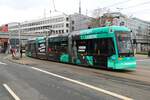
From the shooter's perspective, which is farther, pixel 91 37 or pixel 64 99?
pixel 91 37

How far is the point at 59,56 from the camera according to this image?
1088 inches

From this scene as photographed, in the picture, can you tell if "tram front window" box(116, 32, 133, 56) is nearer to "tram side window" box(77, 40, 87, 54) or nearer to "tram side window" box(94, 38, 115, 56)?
"tram side window" box(94, 38, 115, 56)

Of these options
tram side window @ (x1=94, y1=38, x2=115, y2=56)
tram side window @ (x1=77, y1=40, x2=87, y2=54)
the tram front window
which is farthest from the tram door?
tram side window @ (x1=77, y1=40, x2=87, y2=54)

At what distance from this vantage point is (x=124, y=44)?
1847cm

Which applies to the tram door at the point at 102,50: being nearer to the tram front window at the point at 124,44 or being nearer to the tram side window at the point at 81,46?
the tram front window at the point at 124,44

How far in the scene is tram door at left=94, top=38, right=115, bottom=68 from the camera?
721 inches

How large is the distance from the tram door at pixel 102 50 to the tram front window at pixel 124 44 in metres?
0.56

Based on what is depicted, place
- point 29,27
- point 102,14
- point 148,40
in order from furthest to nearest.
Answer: point 29,27
point 148,40
point 102,14

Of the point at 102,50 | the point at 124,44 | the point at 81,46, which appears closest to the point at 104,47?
the point at 102,50

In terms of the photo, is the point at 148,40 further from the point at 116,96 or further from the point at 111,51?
the point at 116,96

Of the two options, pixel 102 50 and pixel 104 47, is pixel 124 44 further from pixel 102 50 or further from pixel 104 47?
pixel 102 50

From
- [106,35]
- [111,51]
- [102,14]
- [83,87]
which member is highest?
[102,14]

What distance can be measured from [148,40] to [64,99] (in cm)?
12053

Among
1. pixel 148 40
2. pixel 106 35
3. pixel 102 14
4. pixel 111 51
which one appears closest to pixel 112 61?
pixel 111 51
